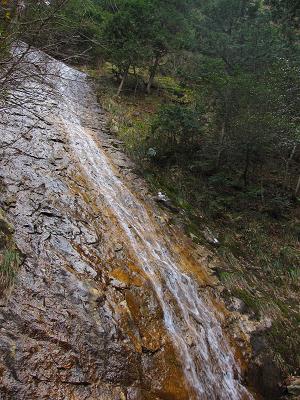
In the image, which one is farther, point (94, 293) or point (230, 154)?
point (230, 154)

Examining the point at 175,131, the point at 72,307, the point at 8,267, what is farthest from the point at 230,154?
the point at 8,267

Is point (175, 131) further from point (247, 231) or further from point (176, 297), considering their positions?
point (176, 297)

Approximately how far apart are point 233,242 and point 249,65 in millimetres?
13712

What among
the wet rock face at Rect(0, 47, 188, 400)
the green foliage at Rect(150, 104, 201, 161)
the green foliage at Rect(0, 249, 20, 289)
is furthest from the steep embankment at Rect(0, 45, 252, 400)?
the green foliage at Rect(150, 104, 201, 161)

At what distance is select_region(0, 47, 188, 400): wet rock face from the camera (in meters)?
4.06

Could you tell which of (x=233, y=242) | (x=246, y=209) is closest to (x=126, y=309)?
(x=233, y=242)

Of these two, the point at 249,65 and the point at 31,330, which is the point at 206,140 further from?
the point at 249,65

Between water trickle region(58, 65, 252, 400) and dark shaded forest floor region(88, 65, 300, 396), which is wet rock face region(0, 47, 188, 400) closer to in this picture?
water trickle region(58, 65, 252, 400)

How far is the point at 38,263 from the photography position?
5.08 metres

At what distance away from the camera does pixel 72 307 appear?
4770 millimetres

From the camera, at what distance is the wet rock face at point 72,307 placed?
4062 millimetres

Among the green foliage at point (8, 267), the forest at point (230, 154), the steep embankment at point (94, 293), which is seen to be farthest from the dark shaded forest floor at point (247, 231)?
the green foliage at point (8, 267)

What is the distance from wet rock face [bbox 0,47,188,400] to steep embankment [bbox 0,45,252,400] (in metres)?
0.01

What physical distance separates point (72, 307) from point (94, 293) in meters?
0.44
